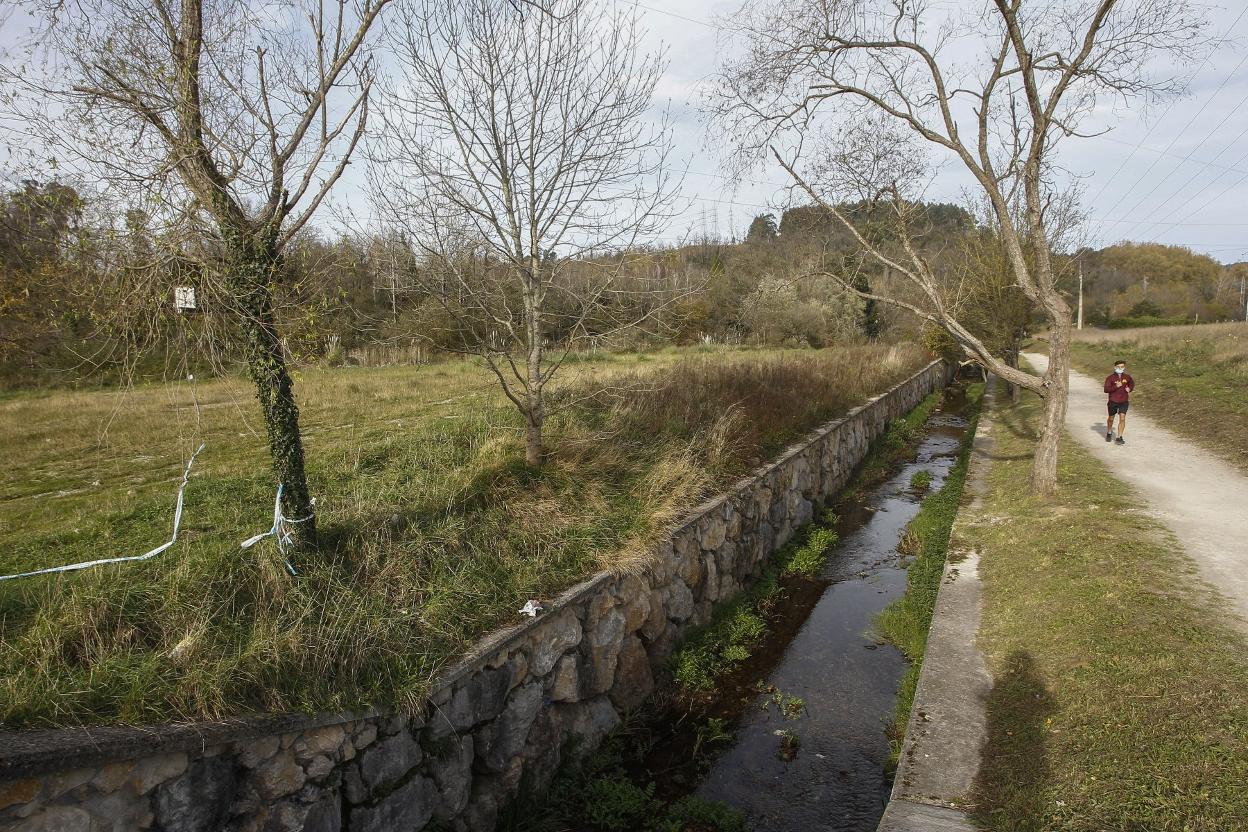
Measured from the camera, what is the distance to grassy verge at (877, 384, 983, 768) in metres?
5.70

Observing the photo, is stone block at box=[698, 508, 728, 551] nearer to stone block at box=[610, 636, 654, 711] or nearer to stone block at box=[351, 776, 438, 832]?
stone block at box=[610, 636, 654, 711]

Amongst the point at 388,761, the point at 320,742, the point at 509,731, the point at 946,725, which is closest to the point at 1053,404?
the point at 946,725

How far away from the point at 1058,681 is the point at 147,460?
331 inches

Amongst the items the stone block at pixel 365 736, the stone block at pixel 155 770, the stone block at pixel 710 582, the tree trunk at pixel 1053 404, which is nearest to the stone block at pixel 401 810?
the stone block at pixel 365 736

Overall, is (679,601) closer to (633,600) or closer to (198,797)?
(633,600)

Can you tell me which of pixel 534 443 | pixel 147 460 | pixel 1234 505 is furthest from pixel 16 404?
pixel 1234 505

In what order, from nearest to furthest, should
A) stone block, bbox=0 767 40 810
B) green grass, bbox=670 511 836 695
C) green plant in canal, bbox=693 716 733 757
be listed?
stone block, bbox=0 767 40 810, green plant in canal, bbox=693 716 733 757, green grass, bbox=670 511 836 695

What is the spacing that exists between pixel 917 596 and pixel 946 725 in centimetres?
326

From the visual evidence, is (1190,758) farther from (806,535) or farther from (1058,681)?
(806,535)

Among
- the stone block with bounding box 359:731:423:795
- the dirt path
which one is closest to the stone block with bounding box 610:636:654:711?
the stone block with bounding box 359:731:423:795

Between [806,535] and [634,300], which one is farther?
[806,535]

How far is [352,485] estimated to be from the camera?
6020mm

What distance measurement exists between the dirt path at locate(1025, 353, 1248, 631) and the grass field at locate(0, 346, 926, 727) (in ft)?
14.9

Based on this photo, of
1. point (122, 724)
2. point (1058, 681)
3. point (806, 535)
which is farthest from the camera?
point (806, 535)
